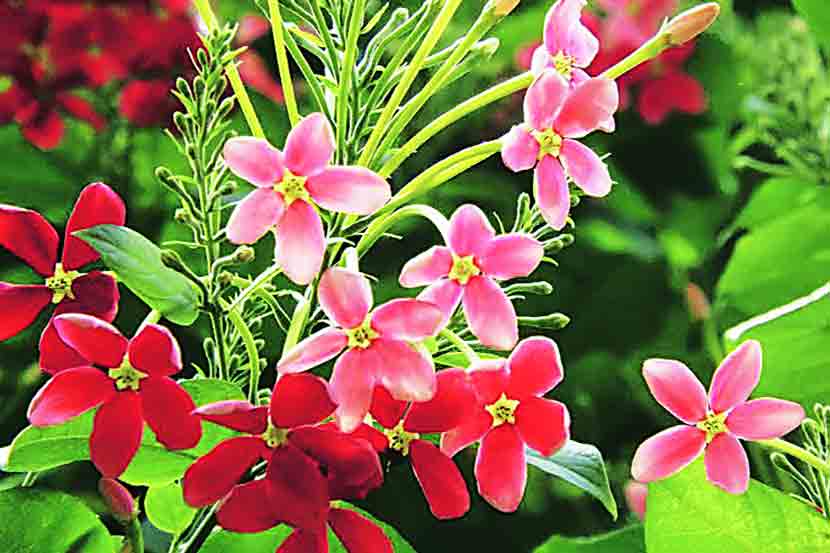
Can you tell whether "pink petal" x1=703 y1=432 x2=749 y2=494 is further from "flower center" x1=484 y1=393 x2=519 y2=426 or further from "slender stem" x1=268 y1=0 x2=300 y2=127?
"slender stem" x1=268 y1=0 x2=300 y2=127

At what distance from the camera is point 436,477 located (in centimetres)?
45

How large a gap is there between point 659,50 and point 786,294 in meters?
0.39

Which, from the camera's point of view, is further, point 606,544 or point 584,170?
point 606,544

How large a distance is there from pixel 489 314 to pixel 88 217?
0.15 metres

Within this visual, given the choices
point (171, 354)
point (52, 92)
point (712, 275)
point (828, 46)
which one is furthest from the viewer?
point (712, 275)

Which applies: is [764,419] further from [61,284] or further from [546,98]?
[61,284]

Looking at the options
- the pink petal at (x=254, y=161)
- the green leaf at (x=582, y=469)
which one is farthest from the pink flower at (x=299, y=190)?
the green leaf at (x=582, y=469)

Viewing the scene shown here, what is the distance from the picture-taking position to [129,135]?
102 centimetres

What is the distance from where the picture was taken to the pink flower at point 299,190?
415 mm

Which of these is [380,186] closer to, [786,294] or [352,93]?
[352,93]

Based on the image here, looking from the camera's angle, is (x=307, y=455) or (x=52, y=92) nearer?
(x=307, y=455)

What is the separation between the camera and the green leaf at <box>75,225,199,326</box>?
420 millimetres

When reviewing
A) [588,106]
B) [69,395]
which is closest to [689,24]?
[588,106]

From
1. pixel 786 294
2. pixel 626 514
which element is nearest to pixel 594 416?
pixel 626 514
